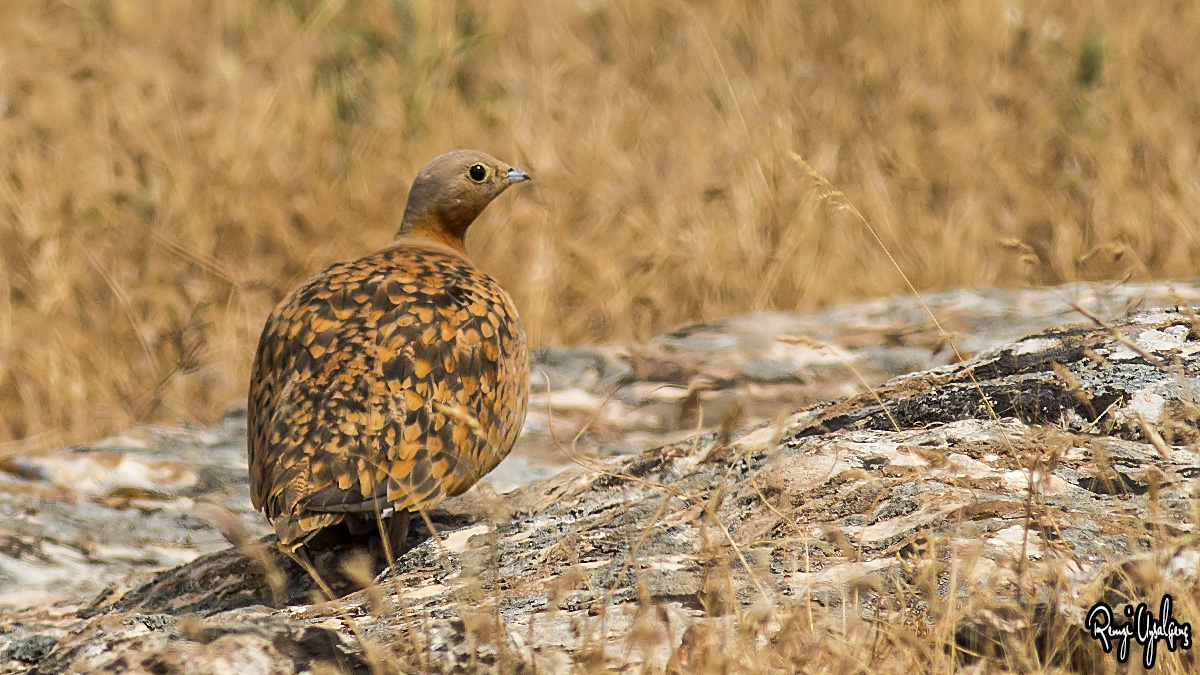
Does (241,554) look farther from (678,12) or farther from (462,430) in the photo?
(678,12)

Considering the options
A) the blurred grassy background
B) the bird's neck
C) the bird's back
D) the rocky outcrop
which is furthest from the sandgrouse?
the blurred grassy background

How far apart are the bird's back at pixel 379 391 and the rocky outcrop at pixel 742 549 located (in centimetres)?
17

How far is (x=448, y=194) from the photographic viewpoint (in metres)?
5.07

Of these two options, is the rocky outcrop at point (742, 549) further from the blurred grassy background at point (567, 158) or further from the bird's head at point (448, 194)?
the blurred grassy background at point (567, 158)

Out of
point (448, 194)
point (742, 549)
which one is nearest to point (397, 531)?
point (742, 549)

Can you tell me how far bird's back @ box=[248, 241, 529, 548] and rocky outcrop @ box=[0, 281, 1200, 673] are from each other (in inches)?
6.9

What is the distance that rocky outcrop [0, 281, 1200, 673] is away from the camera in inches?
95.3

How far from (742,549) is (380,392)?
1.32 m

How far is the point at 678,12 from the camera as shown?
9.31 metres

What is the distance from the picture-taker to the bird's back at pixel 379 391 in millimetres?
3576

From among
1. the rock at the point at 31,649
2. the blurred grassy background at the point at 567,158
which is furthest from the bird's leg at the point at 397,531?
the blurred grassy background at the point at 567,158

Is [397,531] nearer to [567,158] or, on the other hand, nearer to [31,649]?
[31,649]

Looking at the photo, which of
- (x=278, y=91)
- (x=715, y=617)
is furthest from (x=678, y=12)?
(x=715, y=617)

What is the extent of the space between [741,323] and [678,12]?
3796 millimetres
